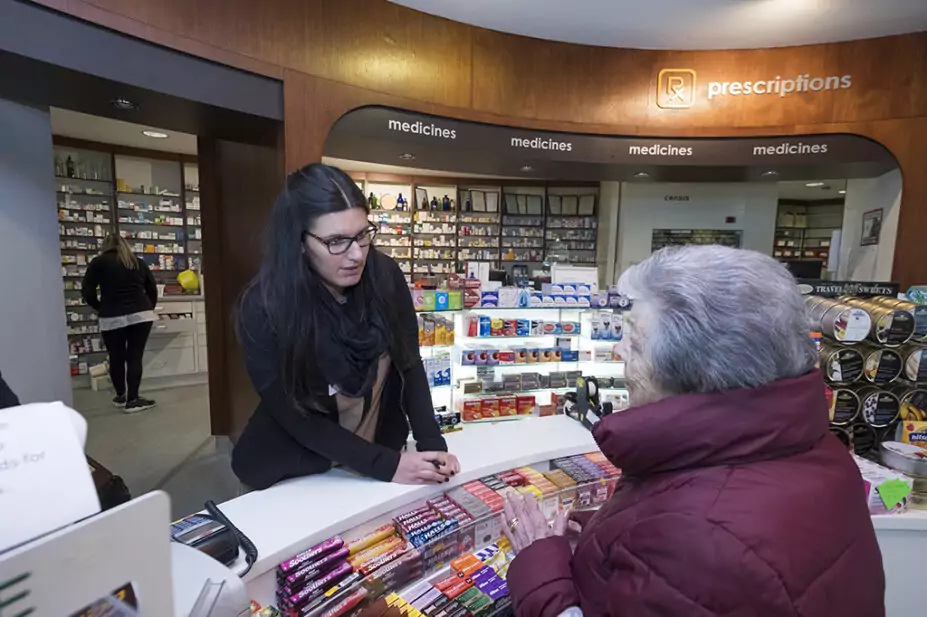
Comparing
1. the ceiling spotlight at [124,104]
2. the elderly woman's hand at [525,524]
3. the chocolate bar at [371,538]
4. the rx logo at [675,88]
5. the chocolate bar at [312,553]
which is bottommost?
the chocolate bar at [371,538]

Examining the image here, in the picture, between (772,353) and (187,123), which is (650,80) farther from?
(772,353)

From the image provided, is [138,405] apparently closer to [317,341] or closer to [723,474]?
[317,341]

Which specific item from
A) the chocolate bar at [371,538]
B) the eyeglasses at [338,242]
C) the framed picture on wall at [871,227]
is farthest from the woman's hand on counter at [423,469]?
the framed picture on wall at [871,227]

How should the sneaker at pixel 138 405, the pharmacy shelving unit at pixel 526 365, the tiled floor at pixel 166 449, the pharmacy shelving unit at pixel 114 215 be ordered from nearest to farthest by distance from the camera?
the pharmacy shelving unit at pixel 526 365, the tiled floor at pixel 166 449, the sneaker at pixel 138 405, the pharmacy shelving unit at pixel 114 215

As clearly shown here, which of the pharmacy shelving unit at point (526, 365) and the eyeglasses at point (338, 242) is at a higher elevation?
the eyeglasses at point (338, 242)

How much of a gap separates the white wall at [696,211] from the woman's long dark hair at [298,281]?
20.3ft

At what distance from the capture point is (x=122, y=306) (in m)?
5.06

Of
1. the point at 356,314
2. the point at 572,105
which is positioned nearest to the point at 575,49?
the point at 572,105

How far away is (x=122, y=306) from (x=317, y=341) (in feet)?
16.5

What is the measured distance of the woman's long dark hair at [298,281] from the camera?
121 centimetres

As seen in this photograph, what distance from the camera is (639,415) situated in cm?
78

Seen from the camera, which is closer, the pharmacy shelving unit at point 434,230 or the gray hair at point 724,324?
the gray hair at point 724,324

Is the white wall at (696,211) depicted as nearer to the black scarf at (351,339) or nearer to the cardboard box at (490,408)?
the cardboard box at (490,408)

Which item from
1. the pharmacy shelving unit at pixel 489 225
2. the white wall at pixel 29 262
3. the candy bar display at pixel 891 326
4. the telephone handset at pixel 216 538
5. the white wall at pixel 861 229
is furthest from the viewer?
the pharmacy shelving unit at pixel 489 225
